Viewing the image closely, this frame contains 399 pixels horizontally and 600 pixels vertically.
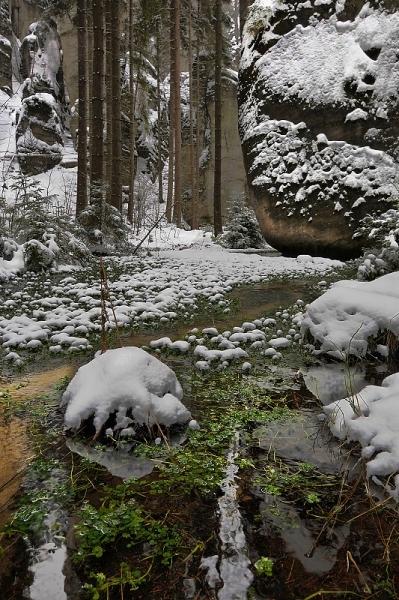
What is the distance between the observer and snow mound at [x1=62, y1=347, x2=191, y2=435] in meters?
2.13

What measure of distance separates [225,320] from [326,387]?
191 cm

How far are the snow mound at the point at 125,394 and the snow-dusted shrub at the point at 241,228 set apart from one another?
371 inches

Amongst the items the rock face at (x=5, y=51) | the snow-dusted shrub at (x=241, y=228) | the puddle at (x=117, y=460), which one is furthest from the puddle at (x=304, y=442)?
the rock face at (x=5, y=51)

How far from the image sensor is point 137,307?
485 cm

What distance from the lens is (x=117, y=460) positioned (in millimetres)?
1943

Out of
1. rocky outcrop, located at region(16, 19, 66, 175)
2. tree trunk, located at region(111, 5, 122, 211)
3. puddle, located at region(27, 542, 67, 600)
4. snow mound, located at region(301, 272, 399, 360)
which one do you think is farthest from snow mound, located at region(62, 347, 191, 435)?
rocky outcrop, located at region(16, 19, 66, 175)

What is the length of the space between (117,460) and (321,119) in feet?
28.6

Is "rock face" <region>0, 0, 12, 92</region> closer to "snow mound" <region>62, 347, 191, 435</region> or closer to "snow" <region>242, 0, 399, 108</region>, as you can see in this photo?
"snow" <region>242, 0, 399, 108</region>

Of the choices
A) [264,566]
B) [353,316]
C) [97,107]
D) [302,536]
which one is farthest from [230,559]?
[97,107]

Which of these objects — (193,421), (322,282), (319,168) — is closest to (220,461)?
(193,421)

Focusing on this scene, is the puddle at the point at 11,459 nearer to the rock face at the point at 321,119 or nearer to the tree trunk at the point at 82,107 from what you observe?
the rock face at the point at 321,119

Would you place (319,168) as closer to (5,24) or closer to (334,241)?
(334,241)

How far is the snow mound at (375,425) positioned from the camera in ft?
5.57

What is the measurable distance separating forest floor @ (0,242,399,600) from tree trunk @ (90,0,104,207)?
642cm
